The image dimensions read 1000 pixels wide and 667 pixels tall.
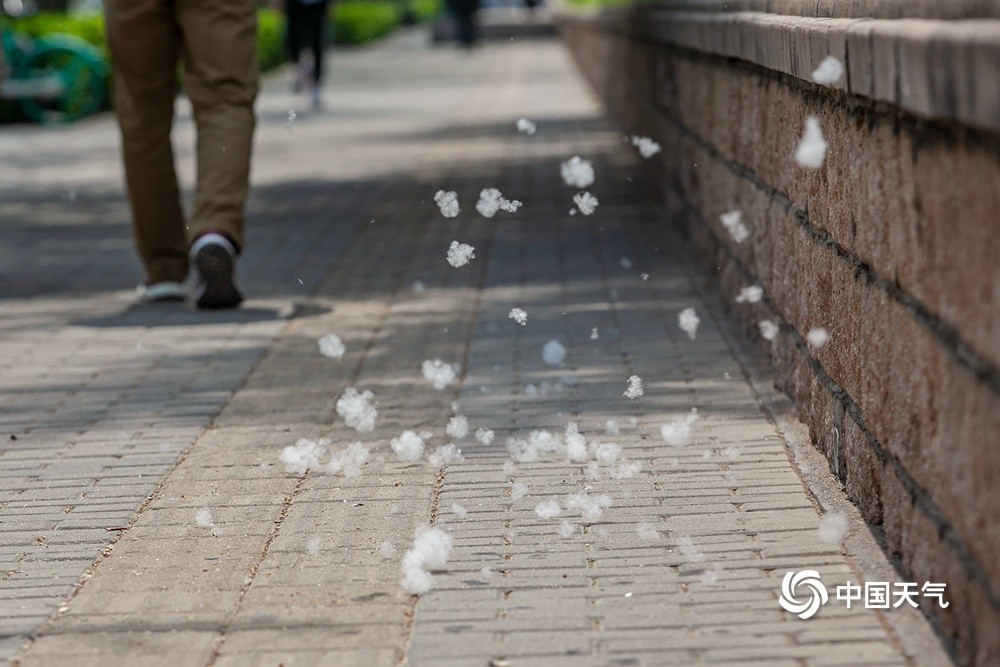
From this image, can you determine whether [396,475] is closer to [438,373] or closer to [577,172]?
[438,373]

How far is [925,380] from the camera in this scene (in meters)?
3.62

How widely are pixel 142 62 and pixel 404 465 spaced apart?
11.3 ft

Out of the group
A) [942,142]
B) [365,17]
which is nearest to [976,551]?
[942,142]

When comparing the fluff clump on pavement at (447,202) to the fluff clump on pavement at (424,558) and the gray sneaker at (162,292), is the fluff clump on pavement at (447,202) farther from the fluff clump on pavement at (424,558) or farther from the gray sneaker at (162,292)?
the fluff clump on pavement at (424,558)

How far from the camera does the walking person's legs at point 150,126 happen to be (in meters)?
7.76

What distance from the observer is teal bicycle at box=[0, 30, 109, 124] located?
66.1 feet

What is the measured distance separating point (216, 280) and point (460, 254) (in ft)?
6.38

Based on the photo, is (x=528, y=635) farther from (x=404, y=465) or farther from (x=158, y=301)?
(x=158, y=301)

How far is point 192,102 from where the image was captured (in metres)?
7.85

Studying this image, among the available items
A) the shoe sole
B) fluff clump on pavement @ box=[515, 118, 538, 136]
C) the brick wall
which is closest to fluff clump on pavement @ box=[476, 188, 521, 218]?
the shoe sole

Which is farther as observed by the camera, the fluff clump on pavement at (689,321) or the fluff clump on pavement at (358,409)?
the fluff clump on pavement at (689,321)

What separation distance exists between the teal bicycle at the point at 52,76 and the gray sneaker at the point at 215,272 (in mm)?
12883

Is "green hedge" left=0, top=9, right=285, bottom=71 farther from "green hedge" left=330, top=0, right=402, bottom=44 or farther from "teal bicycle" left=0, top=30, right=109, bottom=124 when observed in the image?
"green hedge" left=330, top=0, right=402, bottom=44

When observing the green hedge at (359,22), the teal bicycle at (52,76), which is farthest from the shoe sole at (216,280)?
the green hedge at (359,22)
